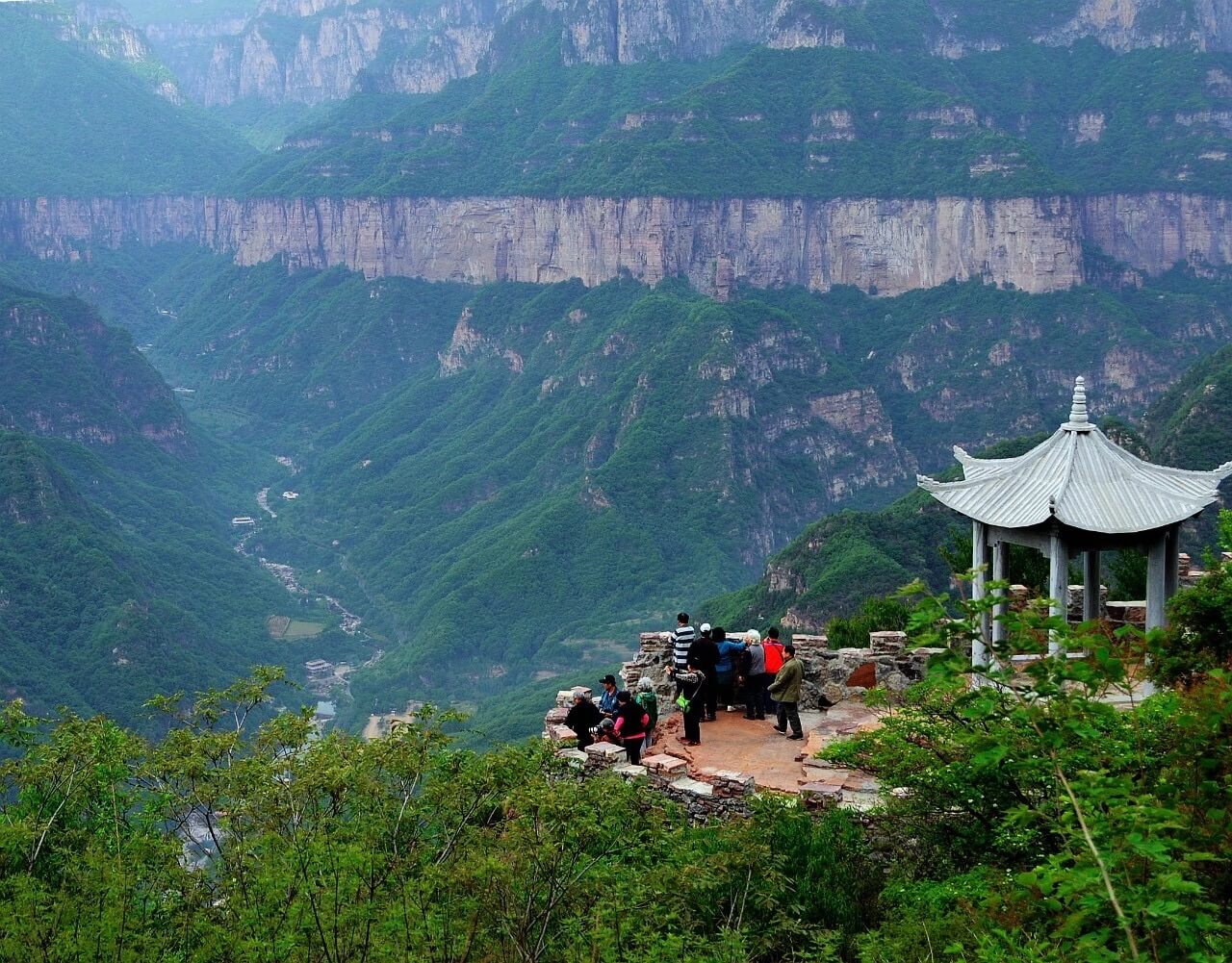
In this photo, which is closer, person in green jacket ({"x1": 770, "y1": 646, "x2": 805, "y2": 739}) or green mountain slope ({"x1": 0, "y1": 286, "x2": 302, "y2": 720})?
person in green jacket ({"x1": 770, "y1": 646, "x2": 805, "y2": 739})

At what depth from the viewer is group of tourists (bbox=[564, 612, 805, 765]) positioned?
2719cm

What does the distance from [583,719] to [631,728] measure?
4.08ft

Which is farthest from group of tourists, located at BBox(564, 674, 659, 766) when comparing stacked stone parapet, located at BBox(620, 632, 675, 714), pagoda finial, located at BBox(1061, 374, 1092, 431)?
pagoda finial, located at BBox(1061, 374, 1092, 431)

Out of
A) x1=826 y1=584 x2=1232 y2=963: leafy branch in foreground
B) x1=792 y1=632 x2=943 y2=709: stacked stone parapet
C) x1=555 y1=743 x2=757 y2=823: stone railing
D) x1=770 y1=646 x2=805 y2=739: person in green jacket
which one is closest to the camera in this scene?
x1=826 y1=584 x2=1232 y2=963: leafy branch in foreground

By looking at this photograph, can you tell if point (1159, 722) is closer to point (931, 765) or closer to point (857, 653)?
point (931, 765)

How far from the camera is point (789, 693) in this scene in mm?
28125

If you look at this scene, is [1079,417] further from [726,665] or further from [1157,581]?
[726,665]

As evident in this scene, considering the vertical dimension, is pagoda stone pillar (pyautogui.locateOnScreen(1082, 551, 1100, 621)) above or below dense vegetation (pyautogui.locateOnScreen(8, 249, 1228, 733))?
above

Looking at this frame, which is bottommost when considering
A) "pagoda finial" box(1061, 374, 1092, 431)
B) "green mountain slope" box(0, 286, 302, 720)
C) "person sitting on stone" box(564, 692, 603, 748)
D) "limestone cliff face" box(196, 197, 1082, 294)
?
"green mountain slope" box(0, 286, 302, 720)

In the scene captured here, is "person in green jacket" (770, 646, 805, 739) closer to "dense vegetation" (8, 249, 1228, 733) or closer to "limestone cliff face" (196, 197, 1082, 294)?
"dense vegetation" (8, 249, 1228, 733)

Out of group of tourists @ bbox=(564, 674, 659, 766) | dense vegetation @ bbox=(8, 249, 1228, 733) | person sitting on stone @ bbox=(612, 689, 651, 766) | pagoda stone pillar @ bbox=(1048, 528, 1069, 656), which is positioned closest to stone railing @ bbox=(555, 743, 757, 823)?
person sitting on stone @ bbox=(612, 689, 651, 766)

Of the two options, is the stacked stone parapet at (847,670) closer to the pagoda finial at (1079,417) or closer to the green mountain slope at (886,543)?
the pagoda finial at (1079,417)

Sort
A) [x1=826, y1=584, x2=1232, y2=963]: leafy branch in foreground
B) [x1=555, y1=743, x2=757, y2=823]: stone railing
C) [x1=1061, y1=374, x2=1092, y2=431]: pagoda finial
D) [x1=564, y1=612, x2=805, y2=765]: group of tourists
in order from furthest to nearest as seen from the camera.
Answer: [x1=1061, y1=374, x2=1092, y2=431]: pagoda finial
[x1=564, y1=612, x2=805, y2=765]: group of tourists
[x1=555, y1=743, x2=757, y2=823]: stone railing
[x1=826, y1=584, x2=1232, y2=963]: leafy branch in foreground

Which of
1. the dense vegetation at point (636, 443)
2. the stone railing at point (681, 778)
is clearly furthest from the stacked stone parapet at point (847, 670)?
the dense vegetation at point (636, 443)
